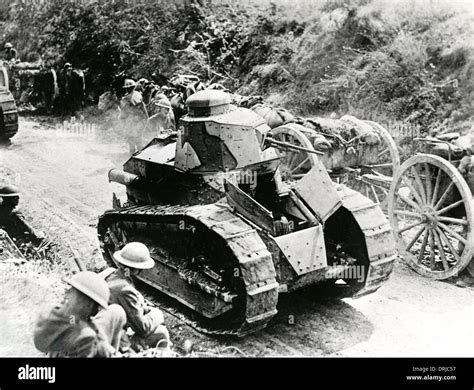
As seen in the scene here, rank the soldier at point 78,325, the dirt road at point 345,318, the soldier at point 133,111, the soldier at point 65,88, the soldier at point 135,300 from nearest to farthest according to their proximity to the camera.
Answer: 1. the soldier at point 78,325
2. the soldier at point 135,300
3. the dirt road at point 345,318
4. the soldier at point 133,111
5. the soldier at point 65,88

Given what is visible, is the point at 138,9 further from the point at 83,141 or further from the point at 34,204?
the point at 34,204

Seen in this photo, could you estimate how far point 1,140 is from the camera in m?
13.3

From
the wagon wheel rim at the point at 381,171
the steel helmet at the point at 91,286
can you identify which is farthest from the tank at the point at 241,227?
the wagon wheel rim at the point at 381,171

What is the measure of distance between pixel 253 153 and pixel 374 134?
12.0 feet

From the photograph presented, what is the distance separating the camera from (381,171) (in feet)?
36.7

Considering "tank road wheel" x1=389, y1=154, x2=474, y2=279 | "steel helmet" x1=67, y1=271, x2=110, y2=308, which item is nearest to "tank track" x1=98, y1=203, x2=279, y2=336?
"steel helmet" x1=67, y1=271, x2=110, y2=308

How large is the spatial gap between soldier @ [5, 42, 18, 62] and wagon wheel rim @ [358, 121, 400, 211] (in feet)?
26.0

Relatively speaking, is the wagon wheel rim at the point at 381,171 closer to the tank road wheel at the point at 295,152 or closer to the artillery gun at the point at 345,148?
the artillery gun at the point at 345,148

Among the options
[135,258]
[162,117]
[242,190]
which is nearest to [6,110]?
[162,117]

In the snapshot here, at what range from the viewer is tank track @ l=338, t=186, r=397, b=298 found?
6.90 meters

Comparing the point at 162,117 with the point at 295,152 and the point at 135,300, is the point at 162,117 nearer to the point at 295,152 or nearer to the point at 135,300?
the point at 295,152

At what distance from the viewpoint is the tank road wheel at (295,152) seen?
10.0 metres

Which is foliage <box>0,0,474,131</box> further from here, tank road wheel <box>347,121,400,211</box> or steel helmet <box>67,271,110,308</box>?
steel helmet <box>67,271,110,308</box>

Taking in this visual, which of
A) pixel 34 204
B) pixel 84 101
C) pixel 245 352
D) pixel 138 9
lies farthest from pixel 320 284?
pixel 84 101
